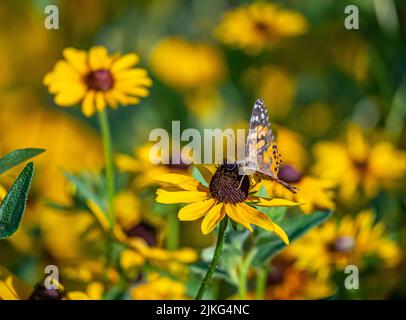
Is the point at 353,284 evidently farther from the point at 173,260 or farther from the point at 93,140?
the point at 93,140

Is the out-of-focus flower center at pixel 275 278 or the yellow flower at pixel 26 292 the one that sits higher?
the out-of-focus flower center at pixel 275 278

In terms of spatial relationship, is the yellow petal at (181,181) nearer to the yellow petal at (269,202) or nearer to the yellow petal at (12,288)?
the yellow petal at (269,202)

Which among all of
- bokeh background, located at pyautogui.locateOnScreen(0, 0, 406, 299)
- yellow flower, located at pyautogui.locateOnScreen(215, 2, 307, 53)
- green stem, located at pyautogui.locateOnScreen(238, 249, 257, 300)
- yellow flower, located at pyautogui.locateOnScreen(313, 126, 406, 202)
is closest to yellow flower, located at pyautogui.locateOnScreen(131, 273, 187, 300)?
bokeh background, located at pyautogui.locateOnScreen(0, 0, 406, 299)

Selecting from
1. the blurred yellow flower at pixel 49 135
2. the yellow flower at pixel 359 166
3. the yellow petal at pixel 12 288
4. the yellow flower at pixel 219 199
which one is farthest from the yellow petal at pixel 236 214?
the blurred yellow flower at pixel 49 135

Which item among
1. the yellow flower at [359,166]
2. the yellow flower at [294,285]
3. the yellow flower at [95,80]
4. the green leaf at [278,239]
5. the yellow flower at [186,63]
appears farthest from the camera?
the yellow flower at [186,63]
